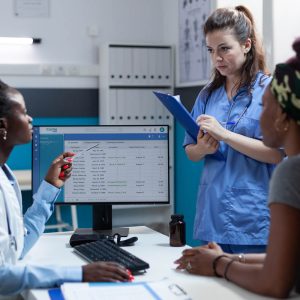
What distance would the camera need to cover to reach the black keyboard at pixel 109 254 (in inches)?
62.0

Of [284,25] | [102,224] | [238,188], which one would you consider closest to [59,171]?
[102,224]

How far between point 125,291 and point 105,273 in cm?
10

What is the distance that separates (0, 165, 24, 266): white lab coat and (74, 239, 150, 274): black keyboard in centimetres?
23

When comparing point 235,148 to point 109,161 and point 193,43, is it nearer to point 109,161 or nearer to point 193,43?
point 109,161

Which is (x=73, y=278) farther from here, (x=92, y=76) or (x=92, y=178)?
(x=92, y=76)

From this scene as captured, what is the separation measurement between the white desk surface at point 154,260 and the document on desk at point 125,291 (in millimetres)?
43

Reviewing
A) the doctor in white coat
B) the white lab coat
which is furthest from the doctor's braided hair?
the white lab coat

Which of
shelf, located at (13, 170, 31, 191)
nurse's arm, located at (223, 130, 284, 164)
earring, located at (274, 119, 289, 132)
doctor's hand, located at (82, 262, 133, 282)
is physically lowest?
shelf, located at (13, 170, 31, 191)

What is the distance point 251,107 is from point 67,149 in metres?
0.69

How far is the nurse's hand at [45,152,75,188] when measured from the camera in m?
1.97

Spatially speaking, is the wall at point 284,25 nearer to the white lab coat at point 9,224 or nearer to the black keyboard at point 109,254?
the black keyboard at point 109,254

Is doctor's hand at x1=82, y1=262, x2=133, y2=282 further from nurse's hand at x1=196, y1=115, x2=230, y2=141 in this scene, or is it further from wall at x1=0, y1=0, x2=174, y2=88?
wall at x1=0, y1=0, x2=174, y2=88

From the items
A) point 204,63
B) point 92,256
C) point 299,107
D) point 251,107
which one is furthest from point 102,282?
point 204,63

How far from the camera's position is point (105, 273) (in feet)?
4.78
